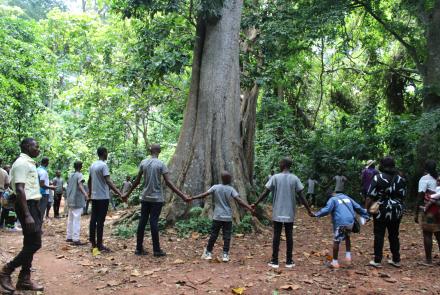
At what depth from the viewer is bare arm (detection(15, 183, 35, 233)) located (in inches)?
204

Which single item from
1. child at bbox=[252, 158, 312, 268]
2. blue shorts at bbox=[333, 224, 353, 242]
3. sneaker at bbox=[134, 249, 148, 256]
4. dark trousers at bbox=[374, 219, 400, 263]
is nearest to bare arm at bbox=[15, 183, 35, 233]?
sneaker at bbox=[134, 249, 148, 256]

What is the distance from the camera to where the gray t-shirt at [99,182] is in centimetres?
782

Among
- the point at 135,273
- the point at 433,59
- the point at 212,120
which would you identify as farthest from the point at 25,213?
the point at 433,59

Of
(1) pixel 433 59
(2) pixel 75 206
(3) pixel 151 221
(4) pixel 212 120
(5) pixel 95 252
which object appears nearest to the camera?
(3) pixel 151 221

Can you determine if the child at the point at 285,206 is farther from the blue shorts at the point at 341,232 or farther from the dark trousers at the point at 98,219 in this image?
the dark trousers at the point at 98,219

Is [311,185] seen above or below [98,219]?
above

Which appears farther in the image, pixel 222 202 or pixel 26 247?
pixel 222 202

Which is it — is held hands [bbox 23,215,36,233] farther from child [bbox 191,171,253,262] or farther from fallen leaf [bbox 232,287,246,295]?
child [bbox 191,171,253,262]

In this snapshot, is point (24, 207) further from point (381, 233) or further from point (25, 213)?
point (381, 233)

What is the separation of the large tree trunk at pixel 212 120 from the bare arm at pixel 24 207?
4035mm

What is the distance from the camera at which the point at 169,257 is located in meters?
7.20

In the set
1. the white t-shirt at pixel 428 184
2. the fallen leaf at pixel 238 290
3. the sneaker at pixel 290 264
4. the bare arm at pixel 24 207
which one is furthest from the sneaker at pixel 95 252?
the white t-shirt at pixel 428 184

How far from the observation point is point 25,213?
204 inches

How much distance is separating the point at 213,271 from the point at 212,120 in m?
4.20
